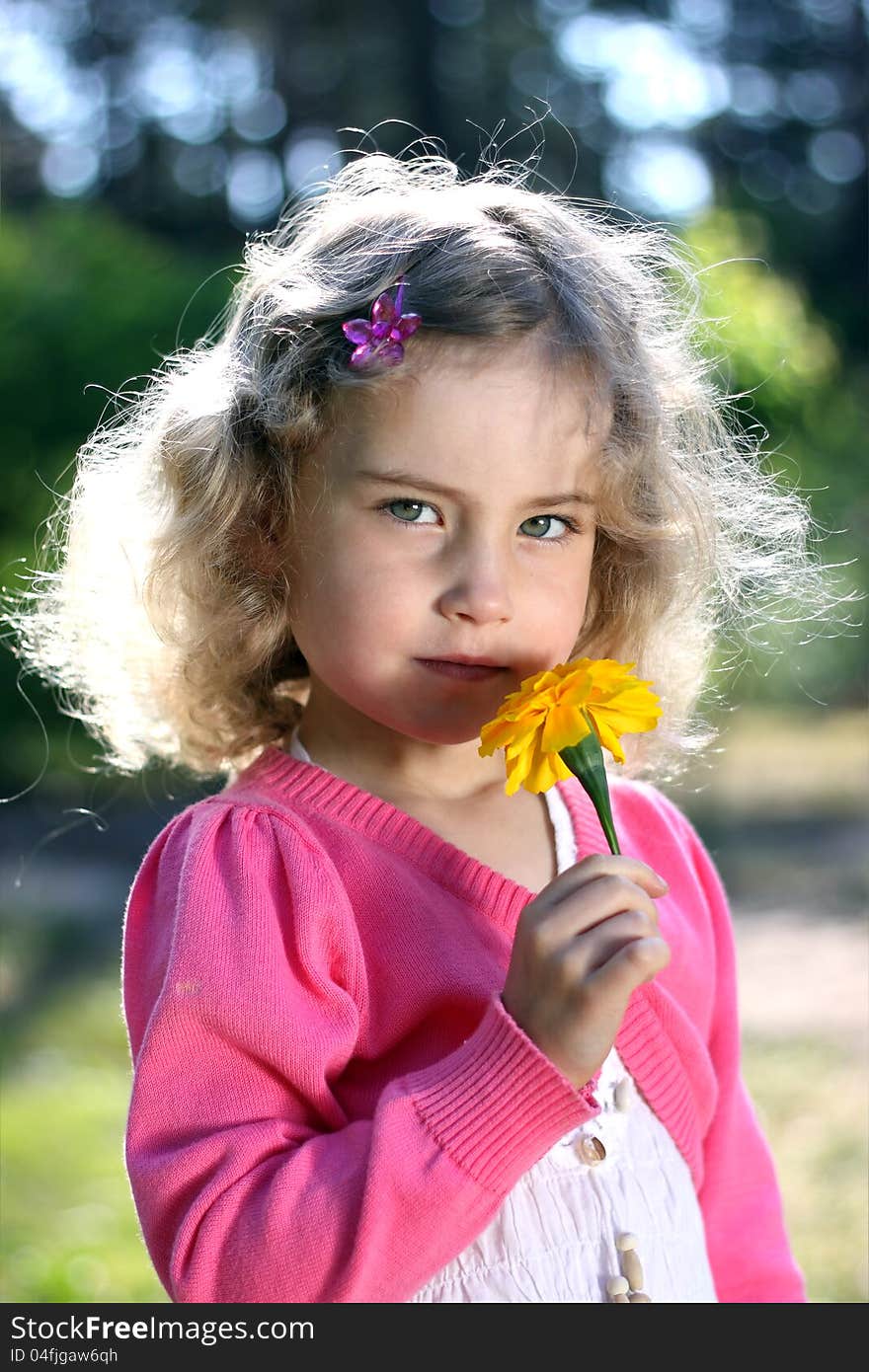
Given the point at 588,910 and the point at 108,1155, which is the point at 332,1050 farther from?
the point at 108,1155

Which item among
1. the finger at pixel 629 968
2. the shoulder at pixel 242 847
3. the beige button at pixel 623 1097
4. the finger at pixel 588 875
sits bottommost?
the beige button at pixel 623 1097

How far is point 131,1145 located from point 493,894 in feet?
1.49

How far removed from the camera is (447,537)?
152 cm

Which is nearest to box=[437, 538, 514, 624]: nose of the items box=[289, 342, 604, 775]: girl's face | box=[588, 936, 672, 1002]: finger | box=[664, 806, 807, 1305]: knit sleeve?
box=[289, 342, 604, 775]: girl's face

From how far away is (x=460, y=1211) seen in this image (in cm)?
137

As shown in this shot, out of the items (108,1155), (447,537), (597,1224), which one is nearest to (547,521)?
(447,537)

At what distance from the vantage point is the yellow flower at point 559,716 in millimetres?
1417

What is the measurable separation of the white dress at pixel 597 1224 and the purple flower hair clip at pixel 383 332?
0.47 metres

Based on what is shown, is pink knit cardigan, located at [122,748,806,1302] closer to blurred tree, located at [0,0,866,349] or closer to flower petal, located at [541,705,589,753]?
flower petal, located at [541,705,589,753]

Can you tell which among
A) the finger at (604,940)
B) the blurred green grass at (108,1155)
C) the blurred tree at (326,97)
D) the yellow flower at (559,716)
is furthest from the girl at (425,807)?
the blurred tree at (326,97)

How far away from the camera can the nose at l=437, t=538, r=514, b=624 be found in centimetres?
150

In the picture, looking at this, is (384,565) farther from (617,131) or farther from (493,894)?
(617,131)

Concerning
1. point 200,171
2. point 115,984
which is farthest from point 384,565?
point 200,171

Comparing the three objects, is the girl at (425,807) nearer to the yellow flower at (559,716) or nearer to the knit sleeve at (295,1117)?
the knit sleeve at (295,1117)
